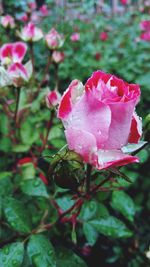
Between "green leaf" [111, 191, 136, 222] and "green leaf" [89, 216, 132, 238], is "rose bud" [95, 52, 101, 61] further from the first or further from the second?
"green leaf" [89, 216, 132, 238]

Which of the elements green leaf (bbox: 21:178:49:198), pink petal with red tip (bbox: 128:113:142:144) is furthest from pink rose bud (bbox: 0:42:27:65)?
pink petal with red tip (bbox: 128:113:142:144)

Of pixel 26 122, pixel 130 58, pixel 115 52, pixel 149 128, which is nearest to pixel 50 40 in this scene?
pixel 26 122

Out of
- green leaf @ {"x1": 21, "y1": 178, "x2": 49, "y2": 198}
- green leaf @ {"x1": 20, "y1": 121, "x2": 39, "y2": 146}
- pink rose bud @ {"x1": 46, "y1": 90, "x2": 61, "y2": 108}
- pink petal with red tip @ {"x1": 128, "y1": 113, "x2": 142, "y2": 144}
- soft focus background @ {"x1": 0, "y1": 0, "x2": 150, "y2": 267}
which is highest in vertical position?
pink petal with red tip @ {"x1": 128, "y1": 113, "x2": 142, "y2": 144}

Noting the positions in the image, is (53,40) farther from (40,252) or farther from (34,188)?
(40,252)

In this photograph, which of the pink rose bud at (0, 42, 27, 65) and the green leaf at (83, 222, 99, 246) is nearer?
the green leaf at (83, 222, 99, 246)

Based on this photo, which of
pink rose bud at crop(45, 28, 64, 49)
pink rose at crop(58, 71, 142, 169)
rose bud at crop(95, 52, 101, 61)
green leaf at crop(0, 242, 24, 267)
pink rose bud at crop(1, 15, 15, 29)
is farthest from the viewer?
rose bud at crop(95, 52, 101, 61)

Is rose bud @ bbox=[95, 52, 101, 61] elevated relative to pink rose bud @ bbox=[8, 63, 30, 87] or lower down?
lower down

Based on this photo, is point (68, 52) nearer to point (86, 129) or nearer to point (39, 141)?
point (39, 141)
